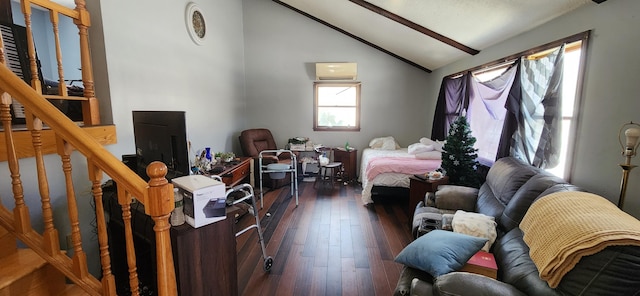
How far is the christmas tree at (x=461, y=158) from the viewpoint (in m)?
3.14

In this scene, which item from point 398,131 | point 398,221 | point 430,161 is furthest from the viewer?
point 398,131

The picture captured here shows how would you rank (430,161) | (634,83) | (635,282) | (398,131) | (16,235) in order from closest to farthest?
(635,282), (16,235), (634,83), (430,161), (398,131)

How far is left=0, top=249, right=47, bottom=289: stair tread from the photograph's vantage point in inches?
48.1

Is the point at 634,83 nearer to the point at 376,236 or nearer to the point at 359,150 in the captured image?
the point at 376,236

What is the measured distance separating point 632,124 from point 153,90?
3.70m

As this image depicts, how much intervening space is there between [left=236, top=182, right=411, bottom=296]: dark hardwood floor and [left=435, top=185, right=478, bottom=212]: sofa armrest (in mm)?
564

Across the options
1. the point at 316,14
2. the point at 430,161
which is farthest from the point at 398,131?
the point at 316,14

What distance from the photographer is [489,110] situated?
10.6 ft

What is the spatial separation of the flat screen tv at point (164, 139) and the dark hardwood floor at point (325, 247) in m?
1.12

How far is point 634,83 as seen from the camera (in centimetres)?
152

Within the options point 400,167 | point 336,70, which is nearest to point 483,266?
point 400,167

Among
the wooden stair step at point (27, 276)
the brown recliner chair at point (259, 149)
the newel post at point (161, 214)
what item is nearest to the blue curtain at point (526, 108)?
the newel post at point (161, 214)

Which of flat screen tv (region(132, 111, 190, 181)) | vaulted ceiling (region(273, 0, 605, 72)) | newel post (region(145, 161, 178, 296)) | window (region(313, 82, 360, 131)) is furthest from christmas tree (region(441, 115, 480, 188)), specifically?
newel post (region(145, 161, 178, 296))

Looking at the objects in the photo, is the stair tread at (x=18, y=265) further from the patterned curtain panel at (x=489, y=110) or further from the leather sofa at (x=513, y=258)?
the patterned curtain panel at (x=489, y=110)
